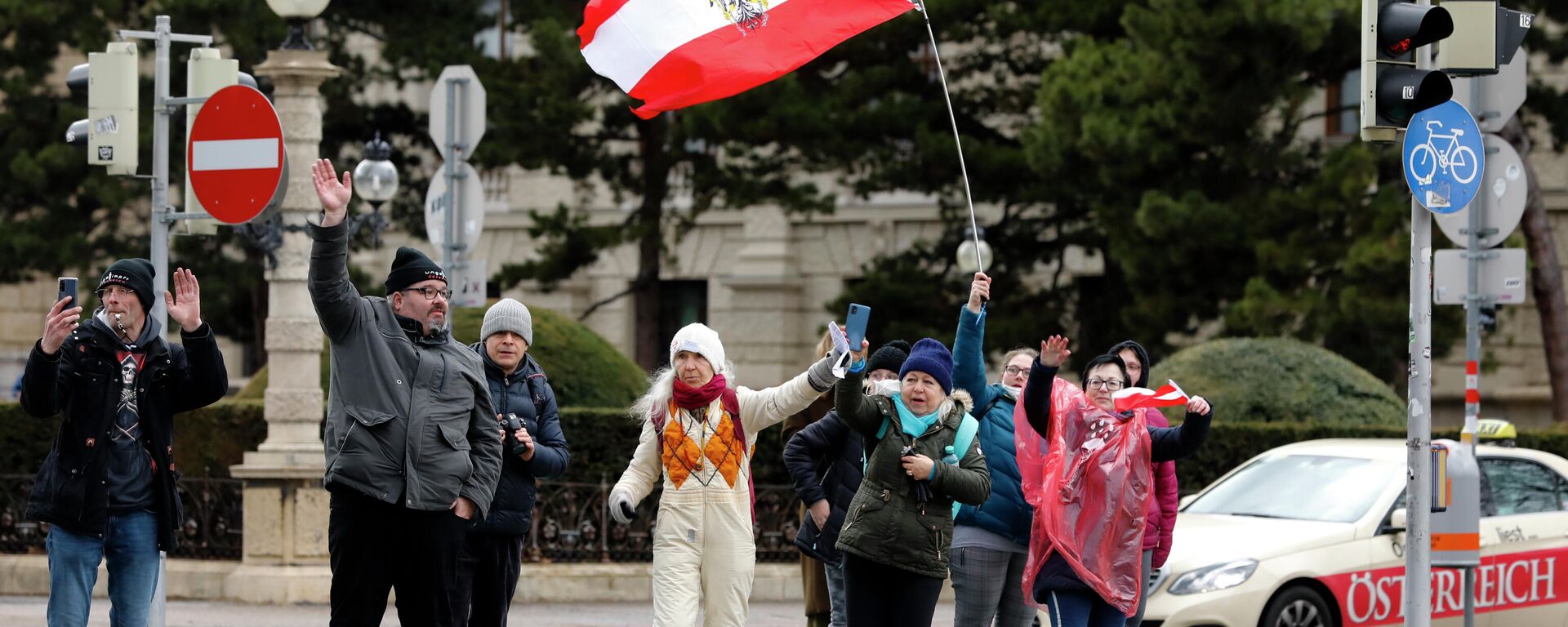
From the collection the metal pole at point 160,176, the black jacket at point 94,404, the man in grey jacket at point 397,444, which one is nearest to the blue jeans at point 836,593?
the man in grey jacket at point 397,444

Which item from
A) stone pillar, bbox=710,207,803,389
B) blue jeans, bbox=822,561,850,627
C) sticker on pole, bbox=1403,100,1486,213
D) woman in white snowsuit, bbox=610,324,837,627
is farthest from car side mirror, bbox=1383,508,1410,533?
stone pillar, bbox=710,207,803,389

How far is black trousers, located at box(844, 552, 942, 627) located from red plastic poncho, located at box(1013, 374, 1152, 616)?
2.66 feet

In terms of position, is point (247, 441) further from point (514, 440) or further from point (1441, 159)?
point (1441, 159)

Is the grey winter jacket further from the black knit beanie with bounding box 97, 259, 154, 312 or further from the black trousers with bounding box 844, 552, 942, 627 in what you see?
the black trousers with bounding box 844, 552, 942, 627

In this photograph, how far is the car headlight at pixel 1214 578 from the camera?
1081cm

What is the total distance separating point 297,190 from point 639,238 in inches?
535

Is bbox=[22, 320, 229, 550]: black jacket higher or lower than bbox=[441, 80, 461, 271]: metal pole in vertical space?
lower

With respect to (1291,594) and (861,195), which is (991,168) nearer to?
(861,195)

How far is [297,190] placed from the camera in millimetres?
14156

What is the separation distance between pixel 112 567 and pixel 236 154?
72.8 inches

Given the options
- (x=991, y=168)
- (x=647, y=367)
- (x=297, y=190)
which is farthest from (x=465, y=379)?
(x=647, y=367)

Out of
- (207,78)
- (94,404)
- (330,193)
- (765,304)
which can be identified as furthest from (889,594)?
(765,304)

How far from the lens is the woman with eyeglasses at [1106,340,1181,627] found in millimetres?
9461

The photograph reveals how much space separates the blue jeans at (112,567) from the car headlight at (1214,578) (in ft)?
17.2
